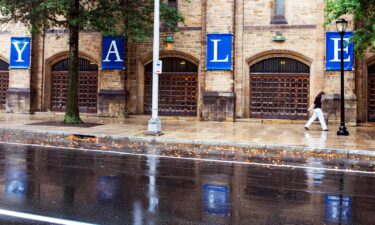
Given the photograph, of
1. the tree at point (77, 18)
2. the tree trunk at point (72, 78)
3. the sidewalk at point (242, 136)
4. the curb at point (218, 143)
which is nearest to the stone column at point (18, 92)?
the sidewalk at point (242, 136)

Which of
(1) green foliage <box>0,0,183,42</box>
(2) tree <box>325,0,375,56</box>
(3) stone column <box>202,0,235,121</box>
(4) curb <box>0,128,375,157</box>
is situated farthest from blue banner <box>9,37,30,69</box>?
(2) tree <box>325,0,375,56</box>

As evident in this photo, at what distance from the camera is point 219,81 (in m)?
21.9

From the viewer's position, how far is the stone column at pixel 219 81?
21.8m

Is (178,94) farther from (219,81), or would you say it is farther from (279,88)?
(279,88)

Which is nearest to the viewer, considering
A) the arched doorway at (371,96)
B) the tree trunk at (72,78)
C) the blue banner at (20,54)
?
the tree trunk at (72,78)

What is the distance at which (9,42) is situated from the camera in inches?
1019

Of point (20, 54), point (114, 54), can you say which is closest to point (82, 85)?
point (114, 54)

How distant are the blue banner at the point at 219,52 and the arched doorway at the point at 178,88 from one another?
4.58 feet

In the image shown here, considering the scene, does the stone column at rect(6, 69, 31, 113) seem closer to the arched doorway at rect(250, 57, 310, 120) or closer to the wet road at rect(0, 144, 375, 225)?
the arched doorway at rect(250, 57, 310, 120)

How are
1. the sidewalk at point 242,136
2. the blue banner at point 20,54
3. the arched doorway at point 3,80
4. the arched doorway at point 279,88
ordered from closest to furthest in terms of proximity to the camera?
the sidewalk at point 242,136 → the arched doorway at point 279,88 → the blue banner at point 20,54 → the arched doorway at point 3,80

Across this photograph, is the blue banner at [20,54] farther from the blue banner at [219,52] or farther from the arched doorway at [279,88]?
the arched doorway at [279,88]

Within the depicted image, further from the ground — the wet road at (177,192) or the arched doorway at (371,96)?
the arched doorway at (371,96)

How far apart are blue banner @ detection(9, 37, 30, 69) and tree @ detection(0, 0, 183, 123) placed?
21.1 feet

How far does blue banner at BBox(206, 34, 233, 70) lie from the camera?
72.0ft
